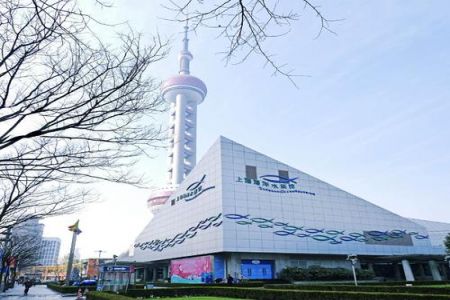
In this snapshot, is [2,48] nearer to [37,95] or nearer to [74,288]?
[37,95]

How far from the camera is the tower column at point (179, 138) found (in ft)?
323

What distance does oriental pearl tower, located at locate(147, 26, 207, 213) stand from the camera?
323 feet

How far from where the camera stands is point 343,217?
46.5m

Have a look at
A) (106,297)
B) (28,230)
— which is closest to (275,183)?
(28,230)

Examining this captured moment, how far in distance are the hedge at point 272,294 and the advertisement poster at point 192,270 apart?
13.7 meters

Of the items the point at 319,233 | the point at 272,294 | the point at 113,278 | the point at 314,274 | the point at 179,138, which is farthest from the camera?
the point at 179,138

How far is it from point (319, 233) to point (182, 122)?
7007 centimetres

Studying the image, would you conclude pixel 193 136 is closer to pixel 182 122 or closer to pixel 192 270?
pixel 182 122

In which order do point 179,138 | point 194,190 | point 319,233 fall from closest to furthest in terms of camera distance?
point 319,233 < point 194,190 < point 179,138

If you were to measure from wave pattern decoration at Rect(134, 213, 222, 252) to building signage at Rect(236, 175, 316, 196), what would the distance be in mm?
5973

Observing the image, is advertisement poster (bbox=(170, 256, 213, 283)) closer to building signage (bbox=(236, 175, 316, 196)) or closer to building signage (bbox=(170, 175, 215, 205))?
building signage (bbox=(170, 175, 215, 205))

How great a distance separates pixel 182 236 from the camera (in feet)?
152

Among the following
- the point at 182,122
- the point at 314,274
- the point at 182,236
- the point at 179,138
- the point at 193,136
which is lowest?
the point at 314,274

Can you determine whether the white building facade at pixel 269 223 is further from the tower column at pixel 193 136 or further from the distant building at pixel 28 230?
the tower column at pixel 193 136
